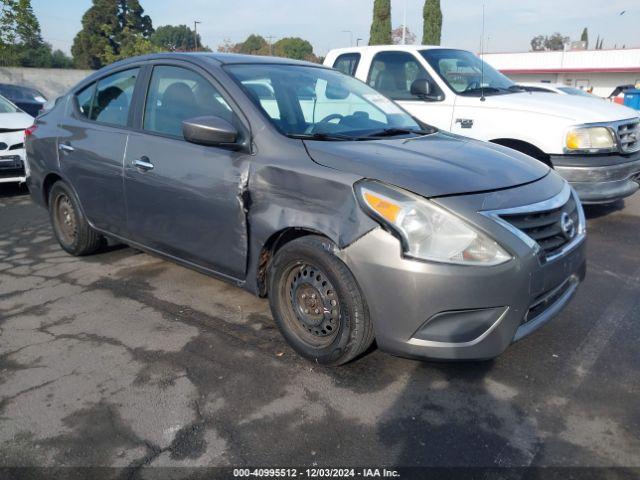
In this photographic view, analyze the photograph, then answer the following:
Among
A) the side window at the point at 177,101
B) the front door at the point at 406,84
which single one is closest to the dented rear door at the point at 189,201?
the side window at the point at 177,101

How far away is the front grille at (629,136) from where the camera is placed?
5.53m

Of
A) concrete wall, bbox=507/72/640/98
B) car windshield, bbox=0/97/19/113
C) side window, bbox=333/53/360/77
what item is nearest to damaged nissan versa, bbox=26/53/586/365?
side window, bbox=333/53/360/77

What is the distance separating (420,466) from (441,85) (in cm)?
475

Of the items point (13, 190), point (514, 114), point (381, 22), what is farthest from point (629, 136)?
point (381, 22)

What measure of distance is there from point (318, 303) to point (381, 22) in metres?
37.6

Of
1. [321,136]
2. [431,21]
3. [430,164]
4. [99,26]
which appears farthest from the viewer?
[99,26]

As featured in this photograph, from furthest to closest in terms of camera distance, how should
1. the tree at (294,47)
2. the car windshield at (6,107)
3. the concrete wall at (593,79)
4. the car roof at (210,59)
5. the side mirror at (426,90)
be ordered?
1. the tree at (294,47)
2. the concrete wall at (593,79)
3. the car windshield at (6,107)
4. the side mirror at (426,90)
5. the car roof at (210,59)

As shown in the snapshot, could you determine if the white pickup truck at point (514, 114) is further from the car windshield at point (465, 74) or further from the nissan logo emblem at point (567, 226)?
the nissan logo emblem at point (567, 226)

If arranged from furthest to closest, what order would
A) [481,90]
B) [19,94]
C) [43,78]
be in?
[43,78] → [19,94] → [481,90]

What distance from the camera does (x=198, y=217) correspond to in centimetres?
343

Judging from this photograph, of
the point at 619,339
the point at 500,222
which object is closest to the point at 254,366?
the point at 500,222

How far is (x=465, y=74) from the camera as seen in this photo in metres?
6.32

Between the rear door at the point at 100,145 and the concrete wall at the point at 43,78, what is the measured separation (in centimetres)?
2614

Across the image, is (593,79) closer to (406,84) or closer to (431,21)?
(431,21)
